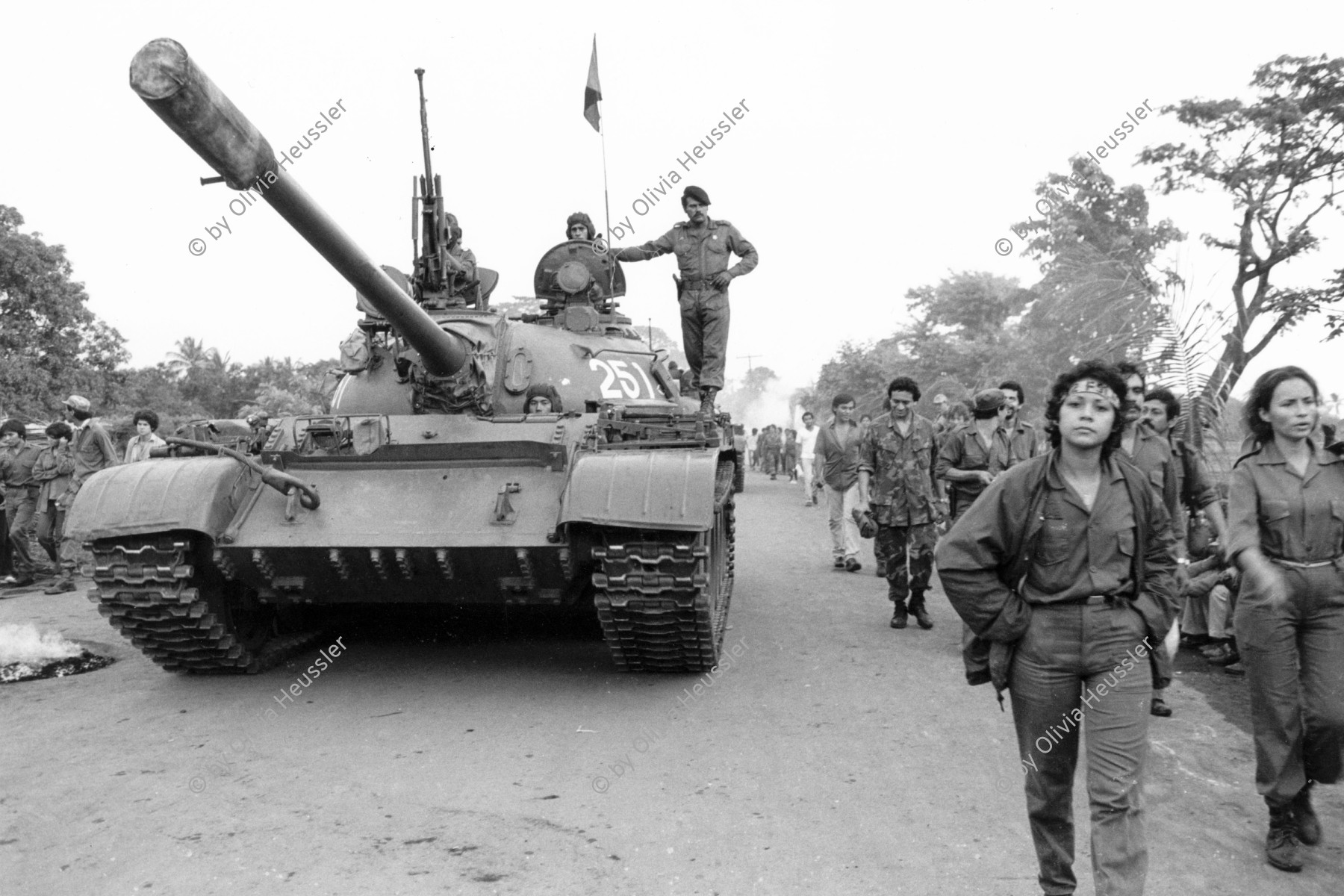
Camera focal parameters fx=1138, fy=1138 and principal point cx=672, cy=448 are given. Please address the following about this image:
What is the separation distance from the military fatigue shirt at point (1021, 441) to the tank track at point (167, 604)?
16.2 feet

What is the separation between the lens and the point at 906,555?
7.93 meters

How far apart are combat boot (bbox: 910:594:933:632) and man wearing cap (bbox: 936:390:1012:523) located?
2.84 ft

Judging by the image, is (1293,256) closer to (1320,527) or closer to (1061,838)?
(1320,527)

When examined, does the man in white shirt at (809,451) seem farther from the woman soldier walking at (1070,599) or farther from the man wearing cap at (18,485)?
the woman soldier walking at (1070,599)

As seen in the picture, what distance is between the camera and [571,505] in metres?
5.69

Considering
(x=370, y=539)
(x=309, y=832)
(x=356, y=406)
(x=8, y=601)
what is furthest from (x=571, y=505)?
(x=8, y=601)

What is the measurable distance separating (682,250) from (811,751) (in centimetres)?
465

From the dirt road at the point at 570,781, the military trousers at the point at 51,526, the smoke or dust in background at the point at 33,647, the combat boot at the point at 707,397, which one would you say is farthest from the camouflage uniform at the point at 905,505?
the military trousers at the point at 51,526

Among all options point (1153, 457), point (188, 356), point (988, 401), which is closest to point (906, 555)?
point (988, 401)

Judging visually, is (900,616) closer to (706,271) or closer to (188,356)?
(706,271)

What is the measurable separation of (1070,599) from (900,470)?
4.77 m

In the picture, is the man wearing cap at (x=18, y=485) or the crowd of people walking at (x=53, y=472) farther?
→ the man wearing cap at (x=18, y=485)

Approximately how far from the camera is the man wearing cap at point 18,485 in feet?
35.8

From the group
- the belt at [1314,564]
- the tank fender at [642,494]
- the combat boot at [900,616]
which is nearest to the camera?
the belt at [1314,564]
